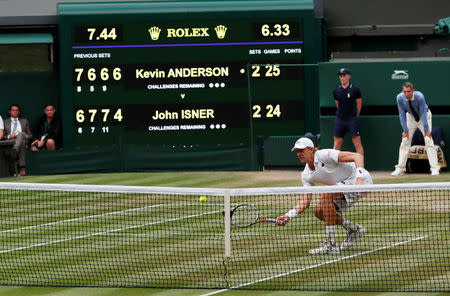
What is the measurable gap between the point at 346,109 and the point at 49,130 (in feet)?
22.3

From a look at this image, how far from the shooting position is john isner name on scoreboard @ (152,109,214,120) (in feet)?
80.9

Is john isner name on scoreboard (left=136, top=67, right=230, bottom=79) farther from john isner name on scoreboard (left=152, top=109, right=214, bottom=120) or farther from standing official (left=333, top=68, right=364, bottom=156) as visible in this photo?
standing official (left=333, top=68, right=364, bottom=156)

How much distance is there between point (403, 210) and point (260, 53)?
26.2ft

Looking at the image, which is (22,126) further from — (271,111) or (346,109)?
(346,109)

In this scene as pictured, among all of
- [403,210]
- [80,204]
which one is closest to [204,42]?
[80,204]

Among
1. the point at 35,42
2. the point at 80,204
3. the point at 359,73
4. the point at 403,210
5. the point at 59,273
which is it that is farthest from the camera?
the point at 35,42

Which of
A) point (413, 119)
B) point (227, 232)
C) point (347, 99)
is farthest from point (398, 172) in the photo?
point (227, 232)

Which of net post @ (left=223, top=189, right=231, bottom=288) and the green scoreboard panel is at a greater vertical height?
the green scoreboard panel

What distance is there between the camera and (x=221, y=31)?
24562 mm

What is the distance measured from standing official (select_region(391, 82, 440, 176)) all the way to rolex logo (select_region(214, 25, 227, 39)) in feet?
15.4

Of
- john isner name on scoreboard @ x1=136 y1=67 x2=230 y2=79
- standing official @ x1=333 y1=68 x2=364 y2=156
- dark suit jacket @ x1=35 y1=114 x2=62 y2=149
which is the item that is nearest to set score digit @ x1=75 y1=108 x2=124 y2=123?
dark suit jacket @ x1=35 y1=114 x2=62 y2=149

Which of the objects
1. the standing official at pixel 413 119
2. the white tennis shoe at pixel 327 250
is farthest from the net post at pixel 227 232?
the standing official at pixel 413 119

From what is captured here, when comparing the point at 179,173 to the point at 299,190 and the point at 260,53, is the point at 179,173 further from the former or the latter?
the point at 299,190

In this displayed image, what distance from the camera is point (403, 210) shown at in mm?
17531
